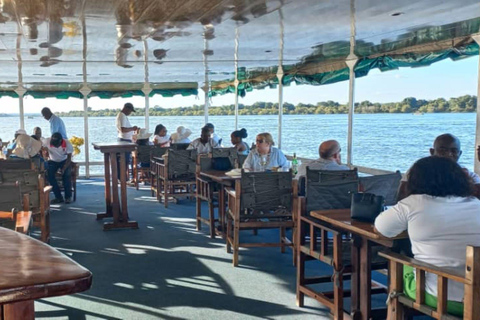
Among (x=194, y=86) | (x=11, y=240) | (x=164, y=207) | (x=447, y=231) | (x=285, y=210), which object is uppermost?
(x=194, y=86)

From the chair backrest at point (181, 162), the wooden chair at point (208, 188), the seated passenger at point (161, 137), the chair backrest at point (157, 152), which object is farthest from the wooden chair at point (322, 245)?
the seated passenger at point (161, 137)

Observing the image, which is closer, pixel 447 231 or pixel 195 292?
pixel 447 231

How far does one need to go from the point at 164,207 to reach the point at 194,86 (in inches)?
240

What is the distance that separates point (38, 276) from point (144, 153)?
8.21m

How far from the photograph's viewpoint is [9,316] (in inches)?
39.9

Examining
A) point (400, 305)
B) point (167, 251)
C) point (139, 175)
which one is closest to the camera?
point (400, 305)

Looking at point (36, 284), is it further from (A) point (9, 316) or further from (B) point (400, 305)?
(B) point (400, 305)

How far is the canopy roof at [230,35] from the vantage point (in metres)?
4.37

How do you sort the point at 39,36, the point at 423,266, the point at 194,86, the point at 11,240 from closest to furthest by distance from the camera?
the point at 11,240 → the point at 423,266 → the point at 39,36 → the point at 194,86

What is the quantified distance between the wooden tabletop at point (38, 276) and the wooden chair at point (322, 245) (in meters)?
2.14

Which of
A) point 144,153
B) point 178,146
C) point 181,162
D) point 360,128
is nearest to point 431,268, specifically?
point 181,162

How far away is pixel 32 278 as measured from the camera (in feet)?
3.06

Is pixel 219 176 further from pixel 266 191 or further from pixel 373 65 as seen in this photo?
pixel 373 65

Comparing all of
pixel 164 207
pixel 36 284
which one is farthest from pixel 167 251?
pixel 36 284
